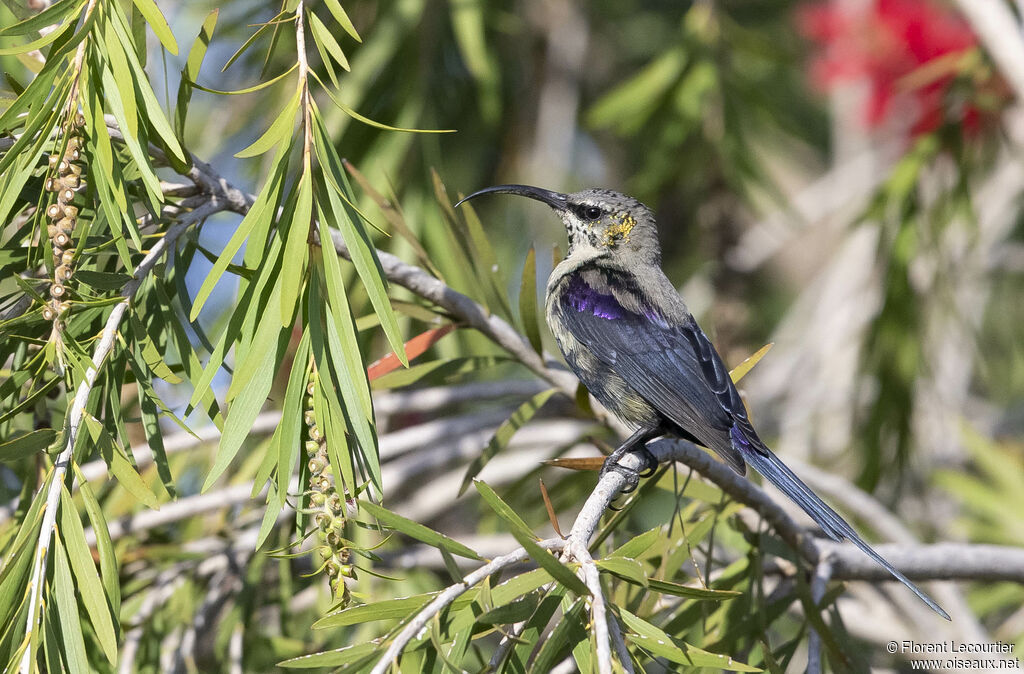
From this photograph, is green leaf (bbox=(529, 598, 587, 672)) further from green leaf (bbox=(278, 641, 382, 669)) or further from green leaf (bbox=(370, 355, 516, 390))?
green leaf (bbox=(370, 355, 516, 390))

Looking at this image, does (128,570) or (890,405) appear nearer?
(128,570)

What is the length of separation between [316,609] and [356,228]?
5.69 ft

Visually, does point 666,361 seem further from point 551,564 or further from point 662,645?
point 551,564

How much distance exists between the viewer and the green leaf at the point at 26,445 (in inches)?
50.3

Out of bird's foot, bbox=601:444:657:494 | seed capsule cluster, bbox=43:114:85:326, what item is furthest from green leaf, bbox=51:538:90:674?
bird's foot, bbox=601:444:657:494

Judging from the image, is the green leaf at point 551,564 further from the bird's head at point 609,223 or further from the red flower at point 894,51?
the red flower at point 894,51

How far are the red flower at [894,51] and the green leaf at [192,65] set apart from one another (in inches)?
110

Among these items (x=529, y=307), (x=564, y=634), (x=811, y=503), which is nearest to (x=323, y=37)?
(x=529, y=307)

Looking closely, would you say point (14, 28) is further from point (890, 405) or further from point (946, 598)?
point (890, 405)

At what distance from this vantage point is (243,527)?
263 centimetres

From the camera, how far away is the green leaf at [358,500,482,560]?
1311 millimetres

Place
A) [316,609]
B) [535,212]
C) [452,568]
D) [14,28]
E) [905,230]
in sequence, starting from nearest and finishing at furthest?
[14,28] < [452,568] < [316,609] < [905,230] < [535,212]

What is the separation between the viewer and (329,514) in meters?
1.30

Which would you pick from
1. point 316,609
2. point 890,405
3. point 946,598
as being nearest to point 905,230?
point 890,405
